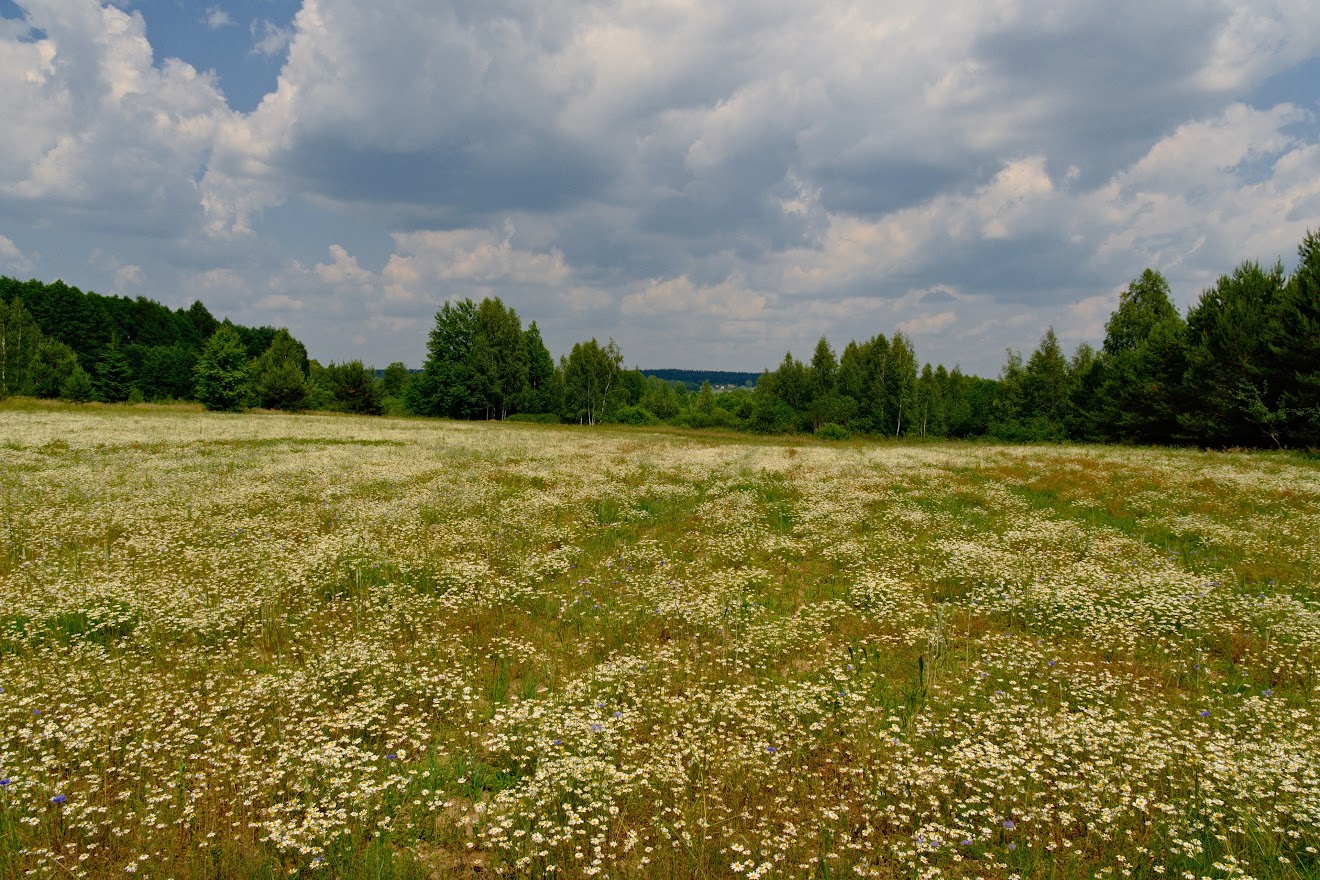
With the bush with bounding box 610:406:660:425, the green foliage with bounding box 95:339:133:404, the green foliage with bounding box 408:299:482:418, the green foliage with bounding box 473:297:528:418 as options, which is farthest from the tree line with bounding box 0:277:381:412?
the bush with bounding box 610:406:660:425

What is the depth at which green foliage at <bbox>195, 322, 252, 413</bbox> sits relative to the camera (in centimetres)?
6103

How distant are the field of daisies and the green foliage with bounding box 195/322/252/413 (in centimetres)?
5436

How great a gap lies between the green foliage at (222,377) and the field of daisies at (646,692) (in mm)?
54362

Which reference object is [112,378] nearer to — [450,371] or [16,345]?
[16,345]

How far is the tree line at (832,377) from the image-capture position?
36875 mm

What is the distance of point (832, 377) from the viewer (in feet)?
317

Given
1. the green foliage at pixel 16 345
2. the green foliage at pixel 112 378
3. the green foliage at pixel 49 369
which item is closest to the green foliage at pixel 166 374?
the green foliage at pixel 112 378

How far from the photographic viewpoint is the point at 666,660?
7598mm

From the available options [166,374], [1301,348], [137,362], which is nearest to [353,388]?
[166,374]

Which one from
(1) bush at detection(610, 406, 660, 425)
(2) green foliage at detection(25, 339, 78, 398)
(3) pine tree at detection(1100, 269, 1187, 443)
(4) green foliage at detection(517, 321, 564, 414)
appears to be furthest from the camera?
(1) bush at detection(610, 406, 660, 425)

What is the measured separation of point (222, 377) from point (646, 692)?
71.1m

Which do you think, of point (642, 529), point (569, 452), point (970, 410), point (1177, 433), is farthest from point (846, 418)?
point (642, 529)

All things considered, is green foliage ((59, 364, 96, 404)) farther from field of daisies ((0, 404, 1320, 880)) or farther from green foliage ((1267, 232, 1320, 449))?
green foliage ((1267, 232, 1320, 449))

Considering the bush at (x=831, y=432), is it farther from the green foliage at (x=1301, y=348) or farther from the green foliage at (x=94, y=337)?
the green foliage at (x=94, y=337)
